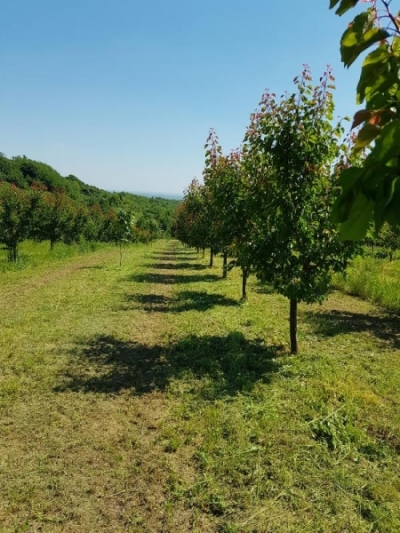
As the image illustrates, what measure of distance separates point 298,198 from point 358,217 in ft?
18.5

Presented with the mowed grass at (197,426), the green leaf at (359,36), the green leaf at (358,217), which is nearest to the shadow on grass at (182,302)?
the mowed grass at (197,426)

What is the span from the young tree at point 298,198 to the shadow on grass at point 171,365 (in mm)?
1485

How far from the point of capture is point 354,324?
30.9 feet

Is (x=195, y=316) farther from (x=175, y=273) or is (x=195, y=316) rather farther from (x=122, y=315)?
(x=175, y=273)

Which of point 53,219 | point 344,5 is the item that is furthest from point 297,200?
point 53,219

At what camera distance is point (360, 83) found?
0.87 metres

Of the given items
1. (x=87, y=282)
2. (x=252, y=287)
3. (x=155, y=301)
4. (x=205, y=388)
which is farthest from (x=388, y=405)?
(x=87, y=282)

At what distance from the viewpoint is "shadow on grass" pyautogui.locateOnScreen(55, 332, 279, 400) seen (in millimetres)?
5699

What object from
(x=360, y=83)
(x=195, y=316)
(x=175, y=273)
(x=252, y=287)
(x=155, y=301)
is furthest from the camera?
(x=175, y=273)

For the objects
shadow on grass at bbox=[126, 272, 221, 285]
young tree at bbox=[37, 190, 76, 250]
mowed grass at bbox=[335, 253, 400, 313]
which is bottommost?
shadow on grass at bbox=[126, 272, 221, 285]

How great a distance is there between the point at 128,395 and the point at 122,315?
459 centimetres

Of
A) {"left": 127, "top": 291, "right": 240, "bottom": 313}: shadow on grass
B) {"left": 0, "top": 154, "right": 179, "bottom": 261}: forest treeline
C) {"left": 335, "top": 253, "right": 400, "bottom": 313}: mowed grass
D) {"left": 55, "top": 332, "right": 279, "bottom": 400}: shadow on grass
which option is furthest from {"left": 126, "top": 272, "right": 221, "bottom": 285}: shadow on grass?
{"left": 55, "top": 332, "right": 279, "bottom": 400}: shadow on grass

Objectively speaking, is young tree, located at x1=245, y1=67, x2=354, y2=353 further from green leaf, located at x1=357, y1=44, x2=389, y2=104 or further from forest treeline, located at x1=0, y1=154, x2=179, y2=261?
forest treeline, located at x1=0, y1=154, x2=179, y2=261

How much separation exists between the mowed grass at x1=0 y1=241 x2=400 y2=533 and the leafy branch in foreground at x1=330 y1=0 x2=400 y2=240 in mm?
3297
